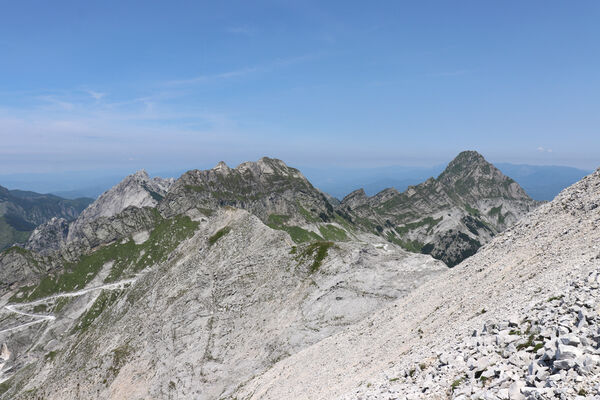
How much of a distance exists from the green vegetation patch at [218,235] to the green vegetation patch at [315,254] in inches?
1060

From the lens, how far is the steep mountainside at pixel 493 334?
15297 millimetres

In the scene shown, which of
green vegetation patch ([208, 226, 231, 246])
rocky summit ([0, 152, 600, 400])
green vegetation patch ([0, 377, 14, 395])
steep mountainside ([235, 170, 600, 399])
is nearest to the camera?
steep mountainside ([235, 170, 600, 399])

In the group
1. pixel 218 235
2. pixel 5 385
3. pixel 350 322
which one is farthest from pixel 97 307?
pixel 350 322

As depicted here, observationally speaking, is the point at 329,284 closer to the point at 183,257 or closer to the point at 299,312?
the point at 299,312

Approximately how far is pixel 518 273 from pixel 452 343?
1602 cm

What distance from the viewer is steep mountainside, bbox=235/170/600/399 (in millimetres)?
15297

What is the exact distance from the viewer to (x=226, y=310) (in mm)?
75875

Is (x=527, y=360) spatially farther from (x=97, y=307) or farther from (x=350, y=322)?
(x=97, y=307)

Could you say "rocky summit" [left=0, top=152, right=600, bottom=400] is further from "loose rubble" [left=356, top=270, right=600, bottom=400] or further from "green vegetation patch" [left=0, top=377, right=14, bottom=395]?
"green vegetation patch" [left=0, top=377, right=14, bottom=395]

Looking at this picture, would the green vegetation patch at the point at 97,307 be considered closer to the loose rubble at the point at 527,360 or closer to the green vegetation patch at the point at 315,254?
the green vegetation patch at the point at 315,254

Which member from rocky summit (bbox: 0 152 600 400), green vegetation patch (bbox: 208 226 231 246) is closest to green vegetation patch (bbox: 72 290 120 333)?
rocky summit (bbox: 0 152 600 400)

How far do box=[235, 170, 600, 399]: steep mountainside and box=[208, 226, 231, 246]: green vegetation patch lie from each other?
48.1 m

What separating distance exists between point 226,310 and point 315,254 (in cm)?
2384

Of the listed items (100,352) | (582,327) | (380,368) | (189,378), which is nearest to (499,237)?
(380,368)
